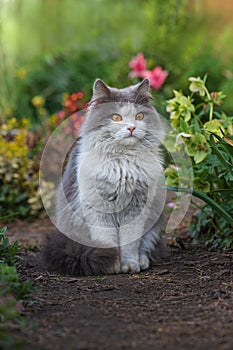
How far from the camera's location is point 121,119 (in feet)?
10.7

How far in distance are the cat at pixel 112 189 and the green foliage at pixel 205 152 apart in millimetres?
232

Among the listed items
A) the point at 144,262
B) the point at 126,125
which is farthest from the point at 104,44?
the point at 144,262

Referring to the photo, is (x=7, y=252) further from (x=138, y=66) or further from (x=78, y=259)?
(x=138, y=66)

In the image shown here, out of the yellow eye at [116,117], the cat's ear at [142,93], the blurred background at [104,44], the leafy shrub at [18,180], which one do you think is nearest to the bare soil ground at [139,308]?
the yellow eye at [116,117]

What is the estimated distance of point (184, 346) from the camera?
1.95 m

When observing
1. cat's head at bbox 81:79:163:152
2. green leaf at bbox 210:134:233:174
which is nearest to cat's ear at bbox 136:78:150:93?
cat's head at bbox 81:79:163:152

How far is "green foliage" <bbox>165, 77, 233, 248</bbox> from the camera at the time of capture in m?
→ 3.42

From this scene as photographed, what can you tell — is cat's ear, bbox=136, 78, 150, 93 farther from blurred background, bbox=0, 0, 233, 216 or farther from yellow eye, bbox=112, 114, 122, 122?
blurred background, bbox=0, 0, 233, 216

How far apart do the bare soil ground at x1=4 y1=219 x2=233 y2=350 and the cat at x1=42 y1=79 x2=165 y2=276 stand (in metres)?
0.12

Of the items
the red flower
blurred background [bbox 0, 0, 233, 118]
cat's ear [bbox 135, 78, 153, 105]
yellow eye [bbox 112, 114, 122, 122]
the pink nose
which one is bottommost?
the pink nose

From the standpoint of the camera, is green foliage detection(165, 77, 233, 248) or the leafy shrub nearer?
green foliage detection(165, 77, 233, 248)

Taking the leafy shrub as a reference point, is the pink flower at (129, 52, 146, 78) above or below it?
above

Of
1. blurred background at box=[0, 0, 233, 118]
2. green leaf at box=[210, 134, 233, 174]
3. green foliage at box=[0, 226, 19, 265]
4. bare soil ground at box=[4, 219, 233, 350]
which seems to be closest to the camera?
bare soil ground at box=[4, 219, 233, 350]

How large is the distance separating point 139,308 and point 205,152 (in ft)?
4.44
